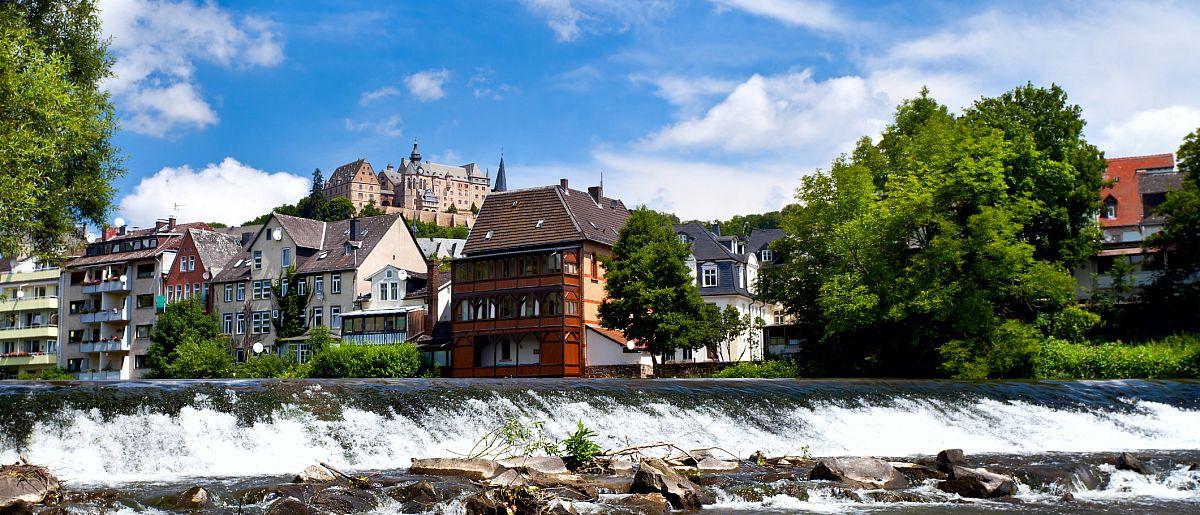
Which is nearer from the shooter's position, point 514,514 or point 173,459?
point 514,514

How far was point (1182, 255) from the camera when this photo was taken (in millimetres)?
52594

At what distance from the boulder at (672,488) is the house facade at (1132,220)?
4438cm

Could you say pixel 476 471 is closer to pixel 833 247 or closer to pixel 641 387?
pixel 641 387

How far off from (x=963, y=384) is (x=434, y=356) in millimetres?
40874

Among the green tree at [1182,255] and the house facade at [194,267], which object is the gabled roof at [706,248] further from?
the house facade at [194,267]

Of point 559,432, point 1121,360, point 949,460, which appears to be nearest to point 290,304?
point 1121,360

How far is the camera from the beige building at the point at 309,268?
79250 millimetres

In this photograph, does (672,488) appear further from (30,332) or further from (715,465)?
(30,332)

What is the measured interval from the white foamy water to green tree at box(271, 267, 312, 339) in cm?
5606

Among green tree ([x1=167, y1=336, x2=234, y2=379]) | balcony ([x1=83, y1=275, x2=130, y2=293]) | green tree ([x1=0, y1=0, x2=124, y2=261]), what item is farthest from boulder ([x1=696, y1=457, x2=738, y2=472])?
balcony ([x1=83, y1=275, x2=130, y2=293])

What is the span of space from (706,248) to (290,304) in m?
31.8

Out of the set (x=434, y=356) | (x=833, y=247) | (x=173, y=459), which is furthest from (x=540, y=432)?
(x=434, y=356)

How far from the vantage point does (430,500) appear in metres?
15.4

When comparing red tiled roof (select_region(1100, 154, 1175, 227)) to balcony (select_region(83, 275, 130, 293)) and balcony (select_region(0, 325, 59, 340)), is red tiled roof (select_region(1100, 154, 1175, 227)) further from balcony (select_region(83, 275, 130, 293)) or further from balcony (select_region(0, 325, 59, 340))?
balcony (select_region(0, 325, 59, 340))
